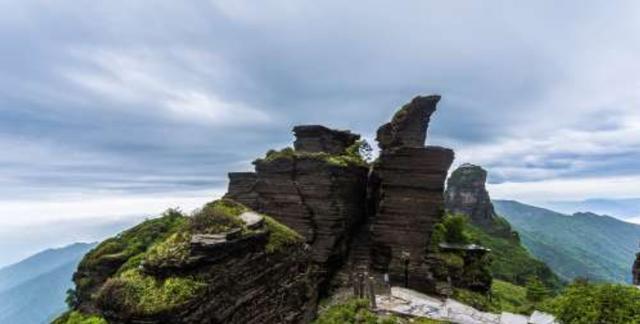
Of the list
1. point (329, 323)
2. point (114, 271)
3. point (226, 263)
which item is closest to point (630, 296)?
point (329, 323)

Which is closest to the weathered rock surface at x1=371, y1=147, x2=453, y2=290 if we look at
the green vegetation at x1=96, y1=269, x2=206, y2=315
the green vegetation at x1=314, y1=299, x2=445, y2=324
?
the green vegetation at x1=314, y1=299, x2=445, y2=324

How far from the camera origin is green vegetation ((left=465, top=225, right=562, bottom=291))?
83.0 meters

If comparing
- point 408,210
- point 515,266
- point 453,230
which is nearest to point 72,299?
point 408,210

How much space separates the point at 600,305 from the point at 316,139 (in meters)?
30.3

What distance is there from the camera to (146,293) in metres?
13.7

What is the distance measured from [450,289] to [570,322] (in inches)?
618

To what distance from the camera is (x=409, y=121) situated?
40312mm

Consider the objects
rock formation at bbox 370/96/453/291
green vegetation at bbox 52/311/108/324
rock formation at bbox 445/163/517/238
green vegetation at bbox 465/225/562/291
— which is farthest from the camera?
rock formation at bbox 445/163/517/238

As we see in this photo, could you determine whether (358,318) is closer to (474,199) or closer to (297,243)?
(297,243)

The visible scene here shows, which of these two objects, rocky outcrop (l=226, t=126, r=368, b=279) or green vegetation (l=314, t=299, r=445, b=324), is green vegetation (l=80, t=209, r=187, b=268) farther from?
green vegetation (l=314, t=299, r=445, b=324)

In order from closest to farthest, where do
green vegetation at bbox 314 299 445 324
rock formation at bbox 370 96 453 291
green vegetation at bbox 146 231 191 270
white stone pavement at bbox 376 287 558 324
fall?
1. green vegetation at bbox 146 231 191 270
2. green vegetation at bbox 314 299 445 324
3. white stone pavement at bbox 376 287 558 324
4. rock formation at bbox 370 96 453 291

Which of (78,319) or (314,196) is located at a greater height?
(314,196)

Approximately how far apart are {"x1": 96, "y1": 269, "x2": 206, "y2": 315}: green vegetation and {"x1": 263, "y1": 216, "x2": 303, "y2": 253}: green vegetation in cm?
383

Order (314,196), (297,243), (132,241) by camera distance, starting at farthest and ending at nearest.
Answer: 1. (132,241)
2. (314,196)
3. (297,243)
